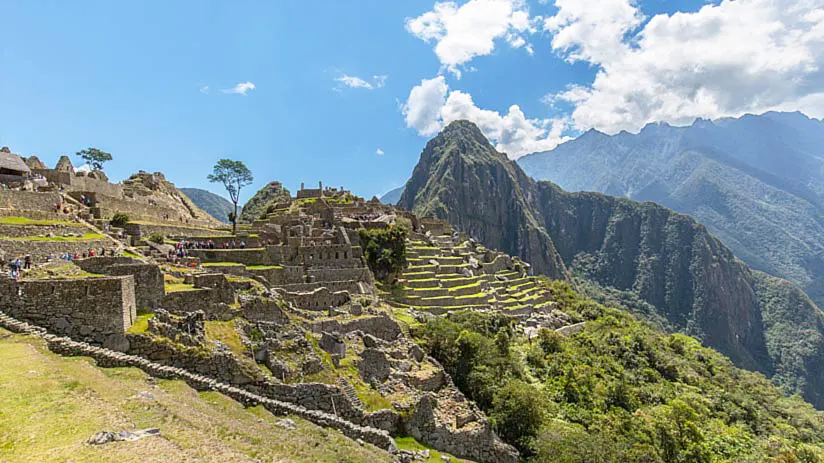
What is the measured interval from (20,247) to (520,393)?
22159mm

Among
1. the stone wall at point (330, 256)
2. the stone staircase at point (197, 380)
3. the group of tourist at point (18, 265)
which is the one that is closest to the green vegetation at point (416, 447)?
the stone staircase at point (197, 380)

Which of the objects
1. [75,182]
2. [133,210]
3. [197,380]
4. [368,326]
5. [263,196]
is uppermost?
[263,196]

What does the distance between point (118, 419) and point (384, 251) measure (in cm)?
2598

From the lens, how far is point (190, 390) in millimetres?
10922

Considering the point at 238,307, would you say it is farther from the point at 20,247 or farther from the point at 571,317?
the point at 571,317

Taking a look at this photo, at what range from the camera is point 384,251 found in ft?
109

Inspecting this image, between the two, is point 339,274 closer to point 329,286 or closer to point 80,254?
point 329,286

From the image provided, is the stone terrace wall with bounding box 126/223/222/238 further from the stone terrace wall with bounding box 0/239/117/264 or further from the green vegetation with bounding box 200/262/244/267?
the stone terrace wall with bounding box 0/239/117/264

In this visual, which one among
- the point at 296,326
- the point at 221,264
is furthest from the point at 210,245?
the point at 296,326

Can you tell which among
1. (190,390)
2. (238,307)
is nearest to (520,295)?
(238,307)

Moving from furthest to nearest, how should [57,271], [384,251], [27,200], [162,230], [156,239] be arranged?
[384,251] → [162,230] → [156,239] → [27,200] → [57,271]

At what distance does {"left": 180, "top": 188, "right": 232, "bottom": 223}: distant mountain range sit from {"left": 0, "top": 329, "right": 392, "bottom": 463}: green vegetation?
12054 cm

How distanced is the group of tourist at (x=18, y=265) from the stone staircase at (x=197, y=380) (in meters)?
1.21

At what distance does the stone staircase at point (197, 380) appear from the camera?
404 inches
